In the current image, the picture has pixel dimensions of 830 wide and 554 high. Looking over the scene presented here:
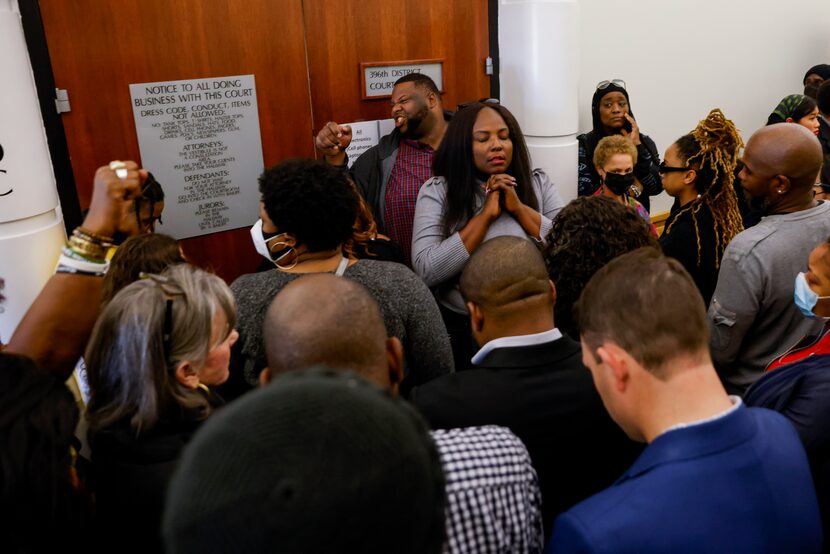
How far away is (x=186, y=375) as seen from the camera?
1.32m

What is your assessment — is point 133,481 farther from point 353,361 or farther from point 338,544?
point 338,544

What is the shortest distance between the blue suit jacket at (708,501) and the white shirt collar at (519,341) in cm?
44

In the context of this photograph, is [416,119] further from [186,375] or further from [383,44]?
[186,375]

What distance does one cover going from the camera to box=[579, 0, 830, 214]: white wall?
4.44m

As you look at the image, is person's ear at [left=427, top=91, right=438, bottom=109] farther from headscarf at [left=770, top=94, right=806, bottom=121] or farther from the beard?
headscarf at [left=770, top=94, right=806, bottom=121]

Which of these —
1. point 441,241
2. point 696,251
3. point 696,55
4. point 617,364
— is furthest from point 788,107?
point 617,364

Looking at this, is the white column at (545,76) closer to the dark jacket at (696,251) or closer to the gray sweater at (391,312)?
the dark jacket at (696,251)

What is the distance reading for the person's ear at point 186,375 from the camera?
1.31 m

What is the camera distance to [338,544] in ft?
1.83

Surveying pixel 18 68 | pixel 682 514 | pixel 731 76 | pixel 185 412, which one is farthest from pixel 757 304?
pixel 731 76

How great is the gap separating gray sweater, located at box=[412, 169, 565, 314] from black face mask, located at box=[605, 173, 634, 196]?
0.54m

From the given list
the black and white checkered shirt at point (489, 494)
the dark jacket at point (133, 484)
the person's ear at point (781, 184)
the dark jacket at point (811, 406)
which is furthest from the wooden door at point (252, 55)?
the dark jacket at point (811, 406)

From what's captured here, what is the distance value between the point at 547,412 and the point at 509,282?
1.06 ft

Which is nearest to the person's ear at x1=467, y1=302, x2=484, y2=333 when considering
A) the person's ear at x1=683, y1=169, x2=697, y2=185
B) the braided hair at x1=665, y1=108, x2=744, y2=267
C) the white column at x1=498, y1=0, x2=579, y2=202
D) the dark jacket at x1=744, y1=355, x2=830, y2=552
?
the dark jacket at x1=744, y1=355, x2=830, y2=552
